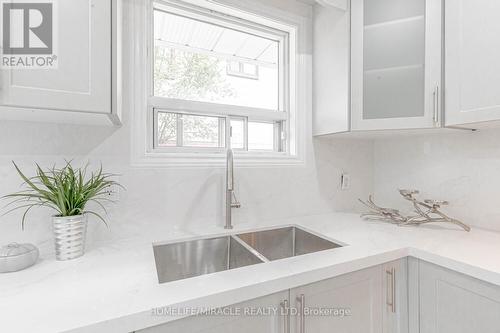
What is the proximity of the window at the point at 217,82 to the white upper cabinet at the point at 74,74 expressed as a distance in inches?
19.3

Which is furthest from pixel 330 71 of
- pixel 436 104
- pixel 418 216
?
pixel 418 216

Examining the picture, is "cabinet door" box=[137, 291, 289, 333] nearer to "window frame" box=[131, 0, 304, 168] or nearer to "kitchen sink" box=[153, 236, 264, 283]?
"kitchen sink" box=[153, 236, 264, 283]

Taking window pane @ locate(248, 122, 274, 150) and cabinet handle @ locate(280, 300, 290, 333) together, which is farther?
window pane @ locate(248, 122, 274, 150)

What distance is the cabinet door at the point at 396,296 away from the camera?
1041 millimetres

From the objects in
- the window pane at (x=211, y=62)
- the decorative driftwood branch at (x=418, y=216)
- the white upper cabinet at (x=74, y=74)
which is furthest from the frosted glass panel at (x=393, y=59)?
the white upper cabinet at (x=74, y=74)

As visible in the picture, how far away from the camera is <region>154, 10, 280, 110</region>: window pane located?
1464 mm

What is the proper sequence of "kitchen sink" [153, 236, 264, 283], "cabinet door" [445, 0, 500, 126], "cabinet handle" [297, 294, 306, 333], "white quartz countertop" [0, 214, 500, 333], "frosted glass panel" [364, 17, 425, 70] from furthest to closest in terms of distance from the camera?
"frosted glass panel" [364, 17, 425, 70]
"kitchen sink" [153, 236, 264, 283]
"cabinet door" [445, 0, 500, 126]
"cabinet handle" [297, 294, 306, 333]
"white quartz countertop" [0, 214, 500, 333]

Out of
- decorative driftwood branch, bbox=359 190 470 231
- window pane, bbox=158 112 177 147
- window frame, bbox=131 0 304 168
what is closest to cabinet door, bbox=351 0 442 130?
window frame, bbox=131 0 304 168

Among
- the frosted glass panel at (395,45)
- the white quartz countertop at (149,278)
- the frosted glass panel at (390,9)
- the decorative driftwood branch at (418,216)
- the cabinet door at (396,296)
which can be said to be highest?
the frosted glass panel at (390,9)

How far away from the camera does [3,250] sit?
832 millimetres

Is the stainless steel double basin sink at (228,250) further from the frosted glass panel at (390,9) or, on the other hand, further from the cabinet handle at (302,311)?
the frosted glass panel at (390,9)

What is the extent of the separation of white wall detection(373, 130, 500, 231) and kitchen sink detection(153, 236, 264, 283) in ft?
4.11

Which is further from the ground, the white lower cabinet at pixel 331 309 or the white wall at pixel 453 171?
the white wall at pixel 453 171
